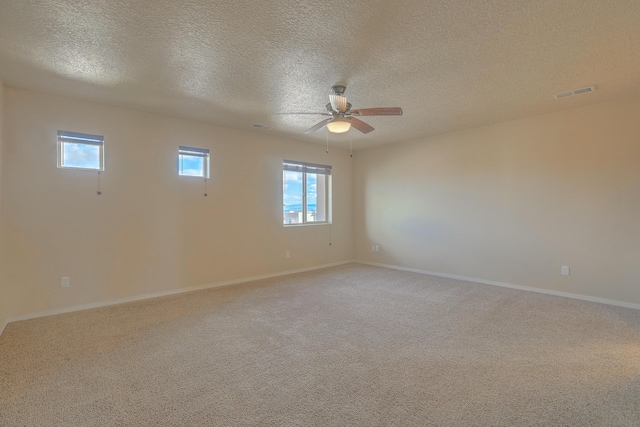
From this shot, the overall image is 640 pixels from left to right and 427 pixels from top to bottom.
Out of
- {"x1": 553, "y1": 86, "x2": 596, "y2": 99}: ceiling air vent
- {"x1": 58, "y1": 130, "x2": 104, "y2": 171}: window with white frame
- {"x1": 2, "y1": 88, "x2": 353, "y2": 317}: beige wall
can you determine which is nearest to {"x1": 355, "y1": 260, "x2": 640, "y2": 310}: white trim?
{"x1": 2, "y1": 88, "x2": 353, "y2": 317}: beige wall

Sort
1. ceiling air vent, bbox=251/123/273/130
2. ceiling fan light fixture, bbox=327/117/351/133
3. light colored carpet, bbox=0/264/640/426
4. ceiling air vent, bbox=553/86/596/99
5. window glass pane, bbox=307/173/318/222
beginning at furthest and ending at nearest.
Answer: window glass pane, bbox=307/173/318/222 → ceiling air vent, bbox=251/123/273/130 → ceiling air vent, bbox=553/86/596/99 → ceiling fan light fixture, bbox=327/117/351/133 → light colored carpet, bbox=0/264/640/426

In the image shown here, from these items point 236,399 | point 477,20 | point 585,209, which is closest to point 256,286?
point 236,399

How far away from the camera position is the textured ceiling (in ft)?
6.77

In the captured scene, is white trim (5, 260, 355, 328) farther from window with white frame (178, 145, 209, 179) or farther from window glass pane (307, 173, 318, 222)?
window with white frame (178, 145, 209, 179)

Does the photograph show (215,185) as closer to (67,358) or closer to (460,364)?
(67,358)

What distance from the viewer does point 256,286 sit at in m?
4.79

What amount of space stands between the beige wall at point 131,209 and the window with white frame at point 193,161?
0.10m

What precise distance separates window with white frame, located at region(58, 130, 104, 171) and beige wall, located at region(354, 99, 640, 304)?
188 inches

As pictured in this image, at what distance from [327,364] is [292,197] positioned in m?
3.92

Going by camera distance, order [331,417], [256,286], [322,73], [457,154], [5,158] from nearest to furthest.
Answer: [331,417]
[322,73]
[5,158]
[256,286]
[457,154]

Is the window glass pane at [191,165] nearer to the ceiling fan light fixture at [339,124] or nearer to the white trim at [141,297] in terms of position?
the white trim at [141,297]

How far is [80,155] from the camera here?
3.75 meters

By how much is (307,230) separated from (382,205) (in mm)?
1657

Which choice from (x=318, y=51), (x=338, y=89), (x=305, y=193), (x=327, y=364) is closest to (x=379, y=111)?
(x=338, y=89)
